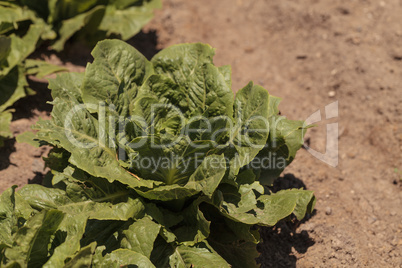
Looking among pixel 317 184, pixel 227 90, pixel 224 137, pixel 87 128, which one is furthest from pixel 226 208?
A: pixel 317 184

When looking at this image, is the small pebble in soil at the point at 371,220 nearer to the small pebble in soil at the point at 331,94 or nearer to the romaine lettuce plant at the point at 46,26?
the small pebble in soil at the point at 331,94

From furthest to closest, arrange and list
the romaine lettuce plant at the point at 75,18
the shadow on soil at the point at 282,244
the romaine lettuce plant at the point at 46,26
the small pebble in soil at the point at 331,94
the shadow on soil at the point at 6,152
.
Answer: the small pebble in soil at the point at 331,94, the romaine lettuce plant at the point at 75,18, the romaine lettuce plant at the point at 46,26, the shadow on soil at the point at 6,152, the shadow on soil at the point at 282,244

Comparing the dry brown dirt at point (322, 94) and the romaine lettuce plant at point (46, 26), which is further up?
the romaine lettuce plant at point (46, 26)

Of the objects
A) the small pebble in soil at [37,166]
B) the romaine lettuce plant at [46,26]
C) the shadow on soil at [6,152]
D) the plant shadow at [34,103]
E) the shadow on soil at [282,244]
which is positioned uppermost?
the romaine lettuce plant at [46,26]

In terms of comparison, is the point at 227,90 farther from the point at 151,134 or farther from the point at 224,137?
the point at 151,134

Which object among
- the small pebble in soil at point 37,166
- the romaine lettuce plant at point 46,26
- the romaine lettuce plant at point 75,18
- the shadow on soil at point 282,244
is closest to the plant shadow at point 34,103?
the romaine lettuce plant at point 46,26

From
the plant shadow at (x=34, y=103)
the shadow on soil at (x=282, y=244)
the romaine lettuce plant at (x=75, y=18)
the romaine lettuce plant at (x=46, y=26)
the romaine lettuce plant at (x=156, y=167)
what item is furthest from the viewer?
the romaine lettuce plant at (x=75, y=18)

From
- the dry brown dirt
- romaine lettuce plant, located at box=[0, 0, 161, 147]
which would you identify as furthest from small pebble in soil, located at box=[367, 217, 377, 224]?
romaine lettuce plant, located at box=[0, 0, 161, 147]
